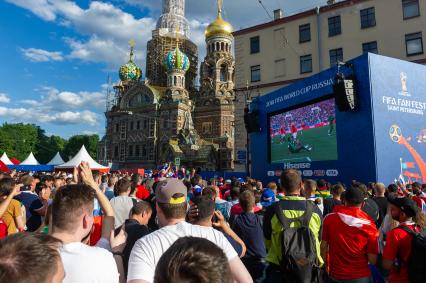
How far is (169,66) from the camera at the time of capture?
56750 millimetres

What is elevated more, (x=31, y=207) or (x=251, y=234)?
(x=31, y=207)

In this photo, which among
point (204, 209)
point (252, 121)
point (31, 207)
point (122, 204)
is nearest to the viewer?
point (204, 209)

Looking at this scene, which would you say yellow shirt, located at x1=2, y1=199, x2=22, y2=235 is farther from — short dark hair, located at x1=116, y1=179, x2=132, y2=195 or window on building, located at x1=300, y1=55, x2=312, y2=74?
window on building, located at x1=300, y1=55, x2=312, y2=74

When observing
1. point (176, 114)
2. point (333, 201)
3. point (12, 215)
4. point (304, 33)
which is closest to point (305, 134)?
point (333, 201)

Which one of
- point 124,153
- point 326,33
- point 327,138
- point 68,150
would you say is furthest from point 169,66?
point 68,150

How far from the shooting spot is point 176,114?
53500 millimetres

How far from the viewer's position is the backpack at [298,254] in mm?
3689

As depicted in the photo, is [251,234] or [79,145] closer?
[251,234]

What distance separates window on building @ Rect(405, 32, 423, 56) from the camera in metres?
24.1

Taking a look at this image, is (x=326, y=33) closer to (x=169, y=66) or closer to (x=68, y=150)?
(x=169, y=66)

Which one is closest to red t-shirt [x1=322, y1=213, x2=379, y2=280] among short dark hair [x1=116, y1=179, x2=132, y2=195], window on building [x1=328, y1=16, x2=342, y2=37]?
short dark hair [x1=116, y1=179, x2=132, y2=195]

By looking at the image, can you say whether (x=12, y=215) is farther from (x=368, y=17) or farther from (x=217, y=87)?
(x=217, y=87)

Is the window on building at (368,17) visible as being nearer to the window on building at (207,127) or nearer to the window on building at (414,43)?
the window on building at (414,43)

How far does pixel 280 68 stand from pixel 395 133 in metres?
16.7
